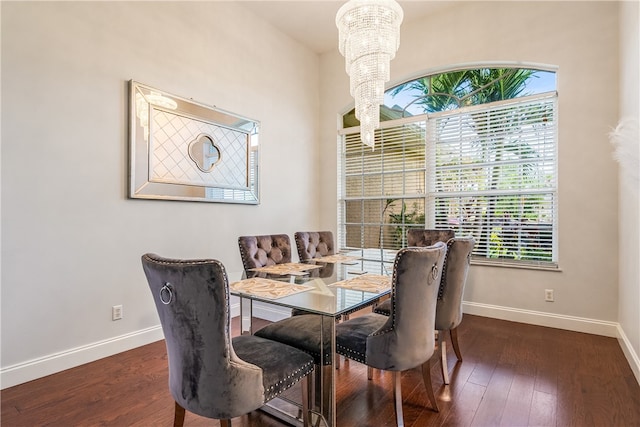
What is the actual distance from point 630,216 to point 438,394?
2107mm

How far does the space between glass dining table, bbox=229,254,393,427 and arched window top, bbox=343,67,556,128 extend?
8.06ft

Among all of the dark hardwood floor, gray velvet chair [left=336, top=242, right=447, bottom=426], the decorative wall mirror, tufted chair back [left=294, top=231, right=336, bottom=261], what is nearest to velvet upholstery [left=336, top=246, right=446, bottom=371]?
gray velvet chair [left=336, top=242, right=447, bottom=426]

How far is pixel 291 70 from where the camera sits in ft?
15.1

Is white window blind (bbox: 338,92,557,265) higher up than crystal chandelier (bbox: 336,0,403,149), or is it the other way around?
crystal chandelier (bbox: 336,0,403,149)

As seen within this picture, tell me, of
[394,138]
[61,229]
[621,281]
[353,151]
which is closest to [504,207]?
[621,281]

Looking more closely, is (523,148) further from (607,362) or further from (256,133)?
(256,133)

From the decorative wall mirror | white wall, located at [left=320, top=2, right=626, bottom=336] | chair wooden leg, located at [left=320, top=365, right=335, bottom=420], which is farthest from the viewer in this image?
white wall, located at [left=320, top=2, right=626, bottom=336]

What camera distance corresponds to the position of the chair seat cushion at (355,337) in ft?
5.74

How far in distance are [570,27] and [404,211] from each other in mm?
2532

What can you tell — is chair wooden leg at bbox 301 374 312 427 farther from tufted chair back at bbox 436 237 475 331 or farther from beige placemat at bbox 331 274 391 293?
tufted chair back at bbox 436 237 475 331

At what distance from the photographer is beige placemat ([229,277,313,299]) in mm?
1823

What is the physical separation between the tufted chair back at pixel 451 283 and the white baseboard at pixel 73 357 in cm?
251

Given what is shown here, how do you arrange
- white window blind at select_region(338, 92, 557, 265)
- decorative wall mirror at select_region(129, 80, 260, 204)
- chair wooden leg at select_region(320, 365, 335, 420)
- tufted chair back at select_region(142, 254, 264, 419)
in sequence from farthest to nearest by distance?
white window blind at select_region(338, 92, 557, 265) → decorative wall mirror at select_region(129, 80, 260, 204) → chair wooden leg at select_region(320, 365, 335, 420) → tufted chair back at select_region(142, 254, 264, 419)

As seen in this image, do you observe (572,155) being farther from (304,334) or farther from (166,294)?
(166,294)
